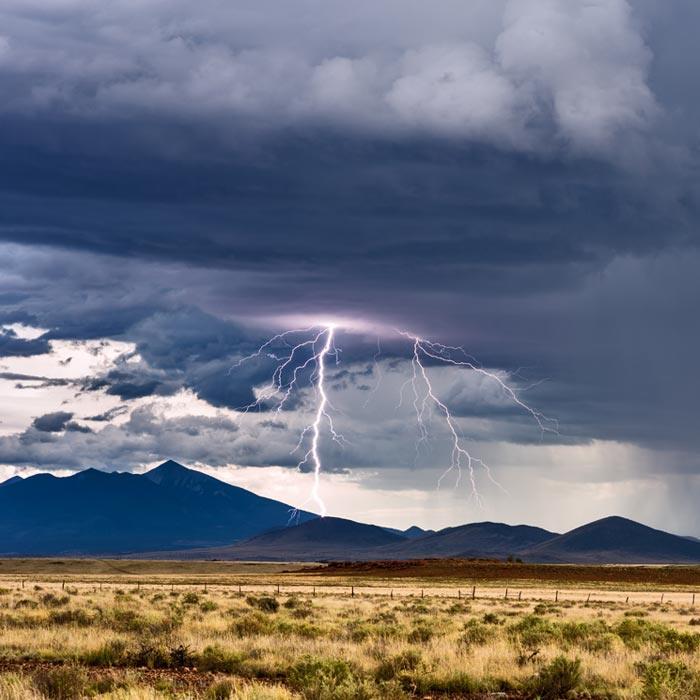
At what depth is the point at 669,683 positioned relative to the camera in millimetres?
17531

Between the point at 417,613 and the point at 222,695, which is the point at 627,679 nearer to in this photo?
the point at 222,695

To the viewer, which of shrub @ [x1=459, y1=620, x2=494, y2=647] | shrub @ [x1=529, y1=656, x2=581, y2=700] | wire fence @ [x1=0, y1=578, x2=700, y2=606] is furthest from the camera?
wire fence @ [x1=0, y1=578, x2=700, y2=606]

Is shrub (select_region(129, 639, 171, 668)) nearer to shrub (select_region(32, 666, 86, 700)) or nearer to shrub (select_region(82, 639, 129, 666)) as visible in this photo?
shrub (select_region(82, 639, 129, 666))

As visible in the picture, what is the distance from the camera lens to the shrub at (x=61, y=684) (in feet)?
53.9

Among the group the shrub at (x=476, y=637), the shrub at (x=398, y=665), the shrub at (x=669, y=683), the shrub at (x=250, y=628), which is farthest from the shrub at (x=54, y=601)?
the shrub at (x=669, y=683)

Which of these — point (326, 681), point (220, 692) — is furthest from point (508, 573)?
point (220, 692)

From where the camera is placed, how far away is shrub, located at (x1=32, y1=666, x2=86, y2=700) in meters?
16.4

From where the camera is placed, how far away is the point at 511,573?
11625 centimetres

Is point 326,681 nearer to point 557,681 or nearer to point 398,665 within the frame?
point 398,665

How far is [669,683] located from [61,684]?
33.1ft

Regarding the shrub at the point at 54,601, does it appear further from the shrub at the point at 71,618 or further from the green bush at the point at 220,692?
the green bush at the point at 220,692

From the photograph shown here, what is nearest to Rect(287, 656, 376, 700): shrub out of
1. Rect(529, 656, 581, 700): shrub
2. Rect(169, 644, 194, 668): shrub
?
Rect(169, 644, 194, 668): shrub

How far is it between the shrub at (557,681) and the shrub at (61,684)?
8.20m

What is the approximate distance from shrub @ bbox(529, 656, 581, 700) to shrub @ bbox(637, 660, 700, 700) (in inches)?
49.4
